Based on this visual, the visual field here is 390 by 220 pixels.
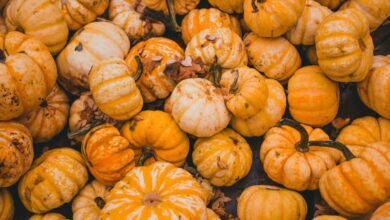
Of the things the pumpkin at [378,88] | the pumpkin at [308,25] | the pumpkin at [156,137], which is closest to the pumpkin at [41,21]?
the pumpkin at [156,137]

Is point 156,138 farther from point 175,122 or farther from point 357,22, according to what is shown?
point 357,22

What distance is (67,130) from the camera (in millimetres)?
3342

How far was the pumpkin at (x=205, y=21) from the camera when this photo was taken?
3375mm

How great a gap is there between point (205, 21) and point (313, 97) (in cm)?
104

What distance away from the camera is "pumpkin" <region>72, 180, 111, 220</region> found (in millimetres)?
2781

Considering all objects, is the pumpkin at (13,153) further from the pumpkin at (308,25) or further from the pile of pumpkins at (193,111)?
the pumpkin at (308,25)

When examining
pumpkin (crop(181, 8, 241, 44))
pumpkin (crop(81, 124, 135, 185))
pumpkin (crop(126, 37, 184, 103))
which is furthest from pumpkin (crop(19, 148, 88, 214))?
pumpkin (crop(181, 8, 241, 44))

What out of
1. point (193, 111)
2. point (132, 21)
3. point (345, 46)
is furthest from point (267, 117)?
point (132, 21)

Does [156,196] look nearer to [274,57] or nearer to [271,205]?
[271,205]

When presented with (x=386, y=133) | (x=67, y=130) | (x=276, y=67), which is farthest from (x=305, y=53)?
(x=67, y=130)

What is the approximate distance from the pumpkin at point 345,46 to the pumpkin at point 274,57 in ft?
0.94

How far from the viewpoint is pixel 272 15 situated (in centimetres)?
298

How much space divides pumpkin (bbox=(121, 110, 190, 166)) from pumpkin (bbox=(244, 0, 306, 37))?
922 mm

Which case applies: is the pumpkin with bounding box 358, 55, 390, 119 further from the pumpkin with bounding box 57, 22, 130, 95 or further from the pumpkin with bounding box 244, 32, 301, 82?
the pumpkin with bounding box 57, 22, 130, 95
